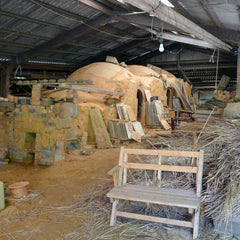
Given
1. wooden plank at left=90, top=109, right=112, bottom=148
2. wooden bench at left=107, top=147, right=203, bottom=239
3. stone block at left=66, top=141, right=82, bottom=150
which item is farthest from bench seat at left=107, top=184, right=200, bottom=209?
wooden plank at left=90, top=109, right=112, bottom=148

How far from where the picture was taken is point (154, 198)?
3270 millimetres

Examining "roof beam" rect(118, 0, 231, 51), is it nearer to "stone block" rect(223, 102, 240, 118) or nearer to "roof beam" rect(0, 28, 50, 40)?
"stone block" rect(223, 102, 240, 118)

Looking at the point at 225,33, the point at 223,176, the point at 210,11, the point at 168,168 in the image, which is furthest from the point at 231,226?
the point at 225,33

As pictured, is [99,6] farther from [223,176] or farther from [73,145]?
[223,176]

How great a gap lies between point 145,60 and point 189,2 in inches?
647

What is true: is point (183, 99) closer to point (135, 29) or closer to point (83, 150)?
point (135, 29)

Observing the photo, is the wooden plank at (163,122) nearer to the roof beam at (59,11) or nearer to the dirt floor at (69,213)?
the roof beam at (59,11)

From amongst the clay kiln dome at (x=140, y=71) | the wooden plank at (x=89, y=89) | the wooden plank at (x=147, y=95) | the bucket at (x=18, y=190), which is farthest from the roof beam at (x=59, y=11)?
the bucket at (x=18, y=190)

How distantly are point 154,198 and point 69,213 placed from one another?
1.71m

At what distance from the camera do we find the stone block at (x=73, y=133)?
799 cm

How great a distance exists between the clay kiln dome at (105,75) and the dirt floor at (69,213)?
17.7 ft

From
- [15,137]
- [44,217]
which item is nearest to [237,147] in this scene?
[44,217]

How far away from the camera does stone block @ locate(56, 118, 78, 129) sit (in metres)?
7.76

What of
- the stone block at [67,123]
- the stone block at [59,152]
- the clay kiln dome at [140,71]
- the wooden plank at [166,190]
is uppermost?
the clay kiln dome at [140,71]
